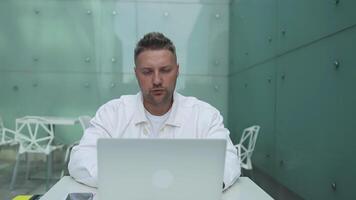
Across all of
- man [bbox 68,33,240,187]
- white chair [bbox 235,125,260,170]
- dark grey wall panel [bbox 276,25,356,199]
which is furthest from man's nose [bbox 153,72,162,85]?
white chair [bbox 235,125,260,170]

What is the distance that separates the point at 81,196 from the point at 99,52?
4.75 m

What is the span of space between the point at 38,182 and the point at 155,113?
9.38 feet

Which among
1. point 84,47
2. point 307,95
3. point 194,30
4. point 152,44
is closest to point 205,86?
point 194,30

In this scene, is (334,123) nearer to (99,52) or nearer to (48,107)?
(99,52)

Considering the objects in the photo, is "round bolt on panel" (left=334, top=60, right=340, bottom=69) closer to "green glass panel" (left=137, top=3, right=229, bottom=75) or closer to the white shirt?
the white shirt

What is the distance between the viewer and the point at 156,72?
122 centimetres

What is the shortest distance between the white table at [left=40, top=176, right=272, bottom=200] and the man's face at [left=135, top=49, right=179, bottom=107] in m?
0.41

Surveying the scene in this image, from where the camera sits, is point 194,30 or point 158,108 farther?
point 194,30

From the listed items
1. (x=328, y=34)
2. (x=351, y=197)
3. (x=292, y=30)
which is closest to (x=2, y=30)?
(x=292, y=30)

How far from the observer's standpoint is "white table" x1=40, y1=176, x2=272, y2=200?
1.04 metres

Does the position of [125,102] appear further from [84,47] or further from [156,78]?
[84,47]

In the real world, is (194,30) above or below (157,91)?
above

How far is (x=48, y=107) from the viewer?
546cm

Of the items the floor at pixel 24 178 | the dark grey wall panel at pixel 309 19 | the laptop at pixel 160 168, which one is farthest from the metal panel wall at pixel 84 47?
the laptop at pixel 160 168
